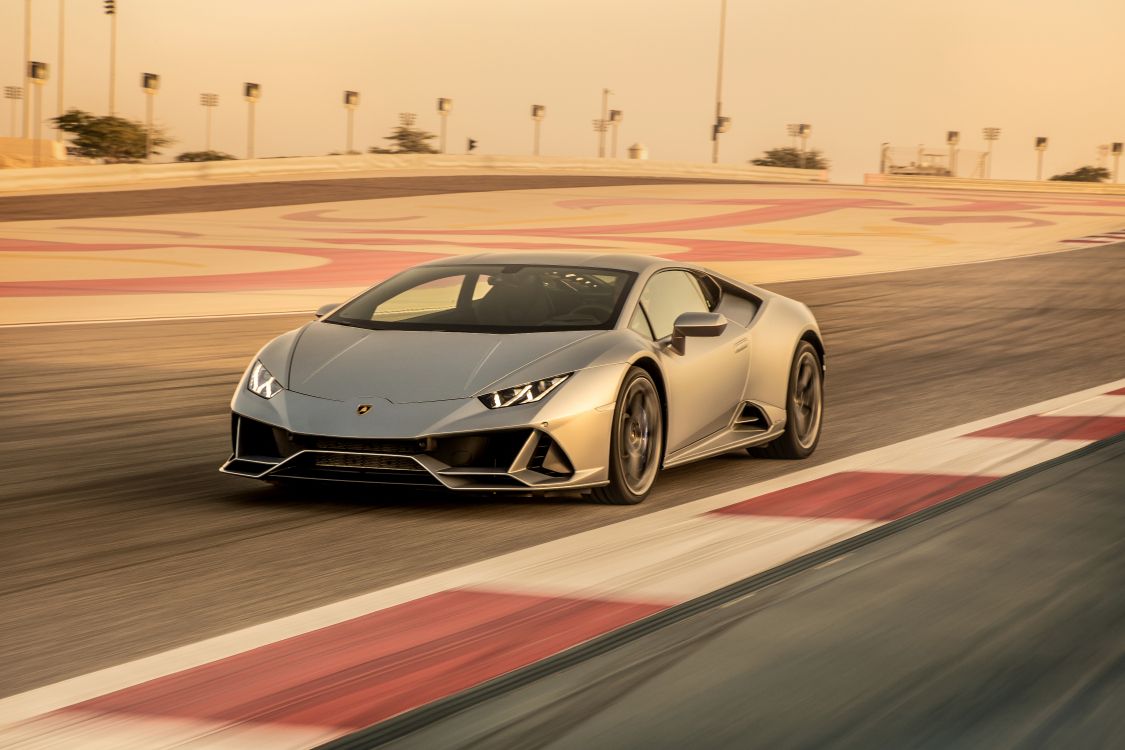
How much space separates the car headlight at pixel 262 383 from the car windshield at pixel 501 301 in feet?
2.04

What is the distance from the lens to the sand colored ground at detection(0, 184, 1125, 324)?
19.6 m

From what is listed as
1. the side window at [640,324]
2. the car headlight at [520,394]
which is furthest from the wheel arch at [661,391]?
the car headlight at [520,394]

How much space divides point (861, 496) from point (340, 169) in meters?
46.0

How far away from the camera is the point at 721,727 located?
380 centimetres

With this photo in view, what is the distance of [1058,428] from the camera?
9.62 metres

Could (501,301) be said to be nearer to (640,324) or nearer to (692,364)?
(640,324)

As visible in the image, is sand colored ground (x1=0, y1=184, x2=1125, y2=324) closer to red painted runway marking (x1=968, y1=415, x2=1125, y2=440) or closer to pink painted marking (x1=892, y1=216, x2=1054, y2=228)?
pink painted marking (x1=892, y1=216, x2=1054, y2=228)

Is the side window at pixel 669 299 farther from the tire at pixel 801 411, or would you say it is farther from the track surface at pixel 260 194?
the track surface at pixel 260 194

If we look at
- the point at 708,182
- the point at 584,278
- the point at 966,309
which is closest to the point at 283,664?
the point at 584,278

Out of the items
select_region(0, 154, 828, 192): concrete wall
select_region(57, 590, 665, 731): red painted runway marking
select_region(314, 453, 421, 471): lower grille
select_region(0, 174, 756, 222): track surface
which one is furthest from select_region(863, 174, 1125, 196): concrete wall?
select_region(57, 590, 665, 731): red painted runway marking

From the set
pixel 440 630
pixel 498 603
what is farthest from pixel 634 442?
pixel 440 630

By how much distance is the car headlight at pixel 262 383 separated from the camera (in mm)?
6898

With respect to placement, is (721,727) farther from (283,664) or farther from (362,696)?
(283,664)

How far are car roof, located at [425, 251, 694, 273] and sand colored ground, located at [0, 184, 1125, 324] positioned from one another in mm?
8627
